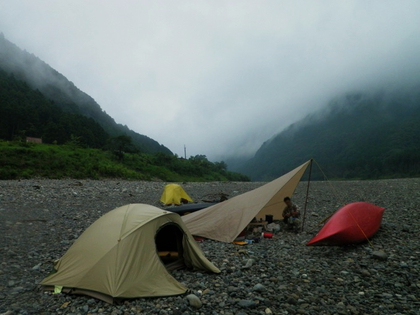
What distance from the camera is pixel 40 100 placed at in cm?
7175

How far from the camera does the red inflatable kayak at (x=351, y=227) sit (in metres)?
7.84

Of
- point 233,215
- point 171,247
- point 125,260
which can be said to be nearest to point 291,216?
point 233,215

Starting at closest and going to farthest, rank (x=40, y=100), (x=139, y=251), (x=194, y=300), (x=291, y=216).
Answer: (x=194, y=300), (x=139, y=251), (x=291, y=216), (x=40, y=100)

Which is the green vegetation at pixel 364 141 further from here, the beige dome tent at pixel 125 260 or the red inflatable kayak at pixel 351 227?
the beige dome tent at pixel 125 260

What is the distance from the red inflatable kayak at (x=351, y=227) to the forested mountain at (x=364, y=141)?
52873 mm

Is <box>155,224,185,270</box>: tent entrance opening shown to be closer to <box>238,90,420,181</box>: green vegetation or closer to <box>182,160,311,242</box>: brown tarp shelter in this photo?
<box>182,160,311,242</box>: brown tarp shelter

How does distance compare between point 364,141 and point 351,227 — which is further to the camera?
point 364,141

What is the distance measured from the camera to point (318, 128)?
185250 mm

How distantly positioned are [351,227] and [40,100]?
80.7 metres

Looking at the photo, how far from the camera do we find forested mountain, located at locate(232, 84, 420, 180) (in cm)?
8111

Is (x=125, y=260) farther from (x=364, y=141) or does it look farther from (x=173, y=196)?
(x=364, y=141)

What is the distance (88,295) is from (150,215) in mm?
1876

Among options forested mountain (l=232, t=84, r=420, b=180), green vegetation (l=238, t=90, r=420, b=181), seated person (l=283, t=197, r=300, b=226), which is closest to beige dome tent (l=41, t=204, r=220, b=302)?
seated person (l=283, t=197, r=300, b=226)

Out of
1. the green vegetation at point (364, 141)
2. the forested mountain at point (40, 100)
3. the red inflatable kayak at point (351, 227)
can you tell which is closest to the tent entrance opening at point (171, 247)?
the red inflatable kayak at point (351, 227)
